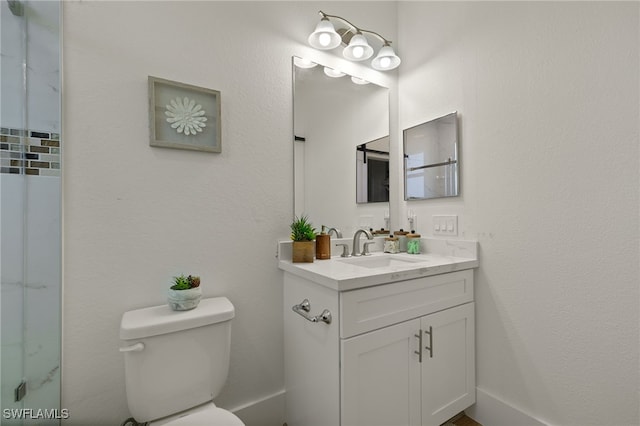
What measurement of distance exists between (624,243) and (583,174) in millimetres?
286

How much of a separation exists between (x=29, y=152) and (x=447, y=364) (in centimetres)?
191

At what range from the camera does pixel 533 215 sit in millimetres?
1265

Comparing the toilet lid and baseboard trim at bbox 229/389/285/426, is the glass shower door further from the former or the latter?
baseboard trim at bbox 229/389/285/426

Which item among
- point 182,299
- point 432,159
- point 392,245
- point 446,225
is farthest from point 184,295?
point 432,159

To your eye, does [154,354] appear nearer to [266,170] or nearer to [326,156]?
[266,170]

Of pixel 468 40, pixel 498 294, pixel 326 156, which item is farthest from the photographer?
pixel 326 156

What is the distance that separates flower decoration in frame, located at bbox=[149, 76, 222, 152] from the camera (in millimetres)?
1202

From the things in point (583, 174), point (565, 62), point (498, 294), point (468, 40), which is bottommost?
point (498, 294)

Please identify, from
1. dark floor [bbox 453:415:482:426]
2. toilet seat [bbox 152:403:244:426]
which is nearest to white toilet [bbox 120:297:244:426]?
toilet seat [bbox 152:403:244:426]

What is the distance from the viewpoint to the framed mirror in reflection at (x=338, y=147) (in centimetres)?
156

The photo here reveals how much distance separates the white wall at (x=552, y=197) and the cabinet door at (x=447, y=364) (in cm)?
9

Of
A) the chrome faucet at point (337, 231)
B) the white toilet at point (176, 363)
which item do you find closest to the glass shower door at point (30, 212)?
the white toilet at point (176, 363)

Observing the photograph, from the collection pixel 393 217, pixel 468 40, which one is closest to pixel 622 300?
pixel 393 217

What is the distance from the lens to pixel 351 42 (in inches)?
63.7
